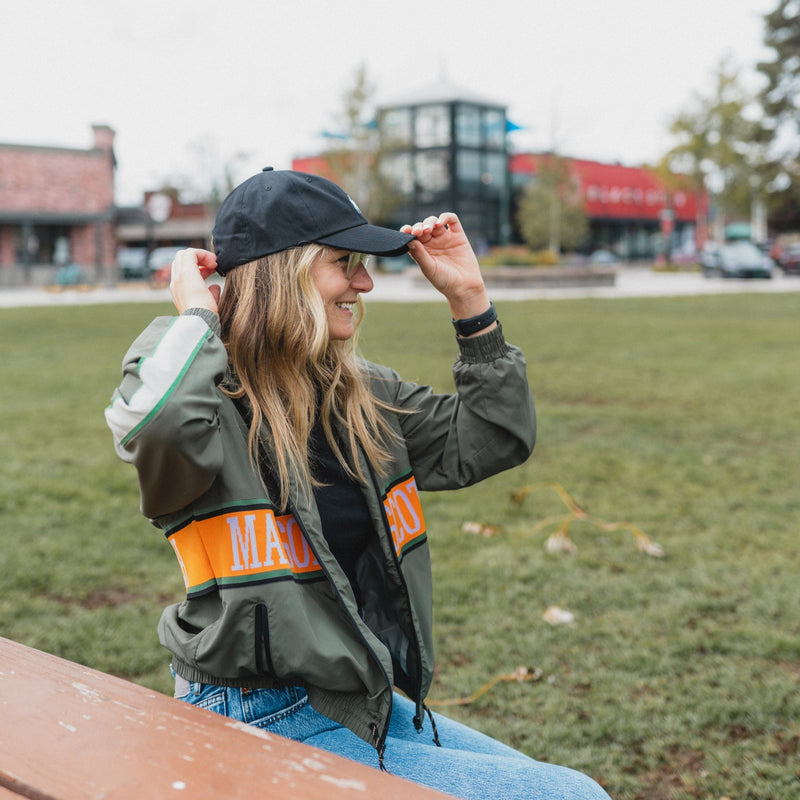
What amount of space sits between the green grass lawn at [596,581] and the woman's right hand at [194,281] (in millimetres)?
1896

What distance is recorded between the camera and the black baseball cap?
1.99 metres

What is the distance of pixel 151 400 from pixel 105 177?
47036 mm

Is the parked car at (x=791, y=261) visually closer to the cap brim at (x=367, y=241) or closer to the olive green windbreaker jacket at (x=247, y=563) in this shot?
the cap brim at (x=367, y=241)

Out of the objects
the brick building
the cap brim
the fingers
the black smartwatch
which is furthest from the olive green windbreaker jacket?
the brick building

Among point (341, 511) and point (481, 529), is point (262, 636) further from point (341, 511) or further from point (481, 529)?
point (481, 529)

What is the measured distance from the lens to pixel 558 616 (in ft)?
12.9

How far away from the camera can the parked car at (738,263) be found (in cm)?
3234

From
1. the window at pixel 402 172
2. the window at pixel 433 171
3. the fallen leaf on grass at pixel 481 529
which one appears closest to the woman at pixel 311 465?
the fallen leaf on grass at pixel 481 529

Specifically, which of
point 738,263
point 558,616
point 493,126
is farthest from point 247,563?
point 493,126

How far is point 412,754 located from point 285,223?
1109 mm

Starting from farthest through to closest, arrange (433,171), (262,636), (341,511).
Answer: (433,171)
(341,511)
(262,636)

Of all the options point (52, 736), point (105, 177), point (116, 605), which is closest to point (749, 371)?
point (116, 605)

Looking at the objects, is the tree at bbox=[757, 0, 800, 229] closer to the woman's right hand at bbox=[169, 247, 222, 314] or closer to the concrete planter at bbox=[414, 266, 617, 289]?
the concrete planter at bbox=[414, 266, 617, 289]

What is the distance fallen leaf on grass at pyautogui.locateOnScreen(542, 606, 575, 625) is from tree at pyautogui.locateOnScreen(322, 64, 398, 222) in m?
41.5
